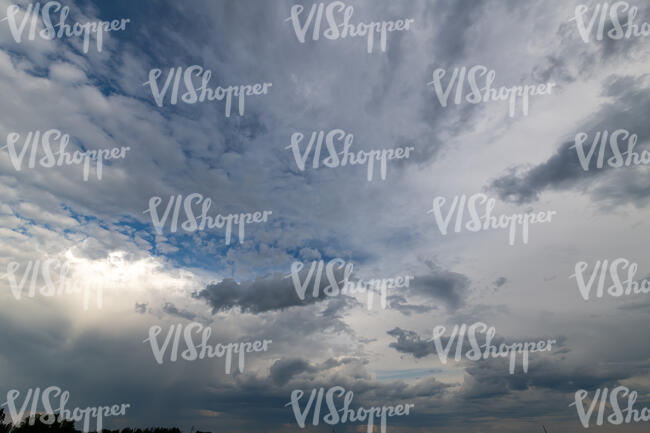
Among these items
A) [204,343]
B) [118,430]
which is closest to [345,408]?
→ [204,343]

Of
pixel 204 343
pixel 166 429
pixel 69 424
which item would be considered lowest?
pixel 166 429

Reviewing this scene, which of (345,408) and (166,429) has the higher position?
(345,408)

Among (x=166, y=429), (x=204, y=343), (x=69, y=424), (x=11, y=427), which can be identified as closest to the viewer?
(x=11, y=427)

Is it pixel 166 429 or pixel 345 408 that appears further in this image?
pixel 166 429

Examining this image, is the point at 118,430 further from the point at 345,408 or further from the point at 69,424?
the point at 345,408

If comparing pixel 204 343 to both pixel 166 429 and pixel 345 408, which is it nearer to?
pixel 345 408

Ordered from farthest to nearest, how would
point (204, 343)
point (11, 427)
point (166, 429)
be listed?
point (166, 429) < point (204, 343) < point (11, 427)

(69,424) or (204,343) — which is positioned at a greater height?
(204,343)

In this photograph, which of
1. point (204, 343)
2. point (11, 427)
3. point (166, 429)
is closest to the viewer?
point (11, 427)

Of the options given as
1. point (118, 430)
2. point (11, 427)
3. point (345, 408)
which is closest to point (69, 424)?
point (11, 427)
